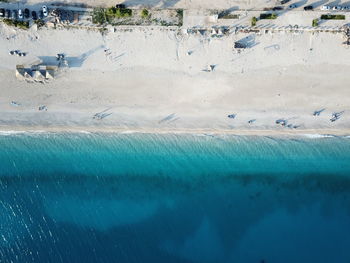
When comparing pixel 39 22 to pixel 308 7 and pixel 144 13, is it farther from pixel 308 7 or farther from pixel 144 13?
pixel 308 7

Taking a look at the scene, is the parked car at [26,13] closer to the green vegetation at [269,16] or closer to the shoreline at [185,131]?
the shoreline at [185,131]

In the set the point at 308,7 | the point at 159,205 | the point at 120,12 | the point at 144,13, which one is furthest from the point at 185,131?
the point at 308,7

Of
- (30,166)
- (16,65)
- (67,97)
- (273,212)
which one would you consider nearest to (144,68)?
(67,97)

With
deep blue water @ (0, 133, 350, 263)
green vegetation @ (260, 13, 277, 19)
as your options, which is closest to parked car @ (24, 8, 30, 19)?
deep blue water @ (0, 133, 350, 263)

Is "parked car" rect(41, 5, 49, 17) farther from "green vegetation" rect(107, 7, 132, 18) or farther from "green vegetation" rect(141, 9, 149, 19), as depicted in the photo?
"green vegetation" rect(141, 9, 149, 19)

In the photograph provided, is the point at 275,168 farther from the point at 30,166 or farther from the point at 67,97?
the point at 30,166

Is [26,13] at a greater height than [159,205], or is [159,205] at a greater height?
[26,13]

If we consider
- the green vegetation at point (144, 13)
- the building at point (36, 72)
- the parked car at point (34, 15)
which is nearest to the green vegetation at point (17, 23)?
the parked car at point (34, 15)
